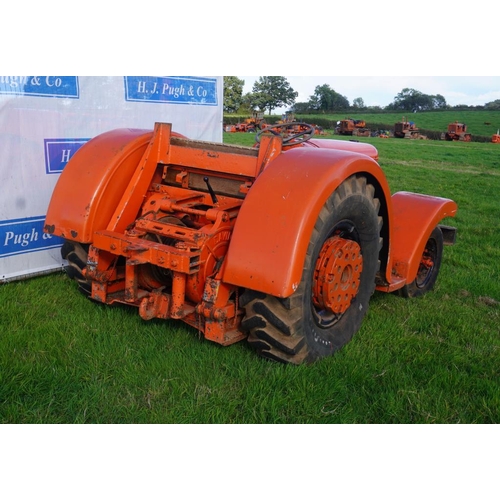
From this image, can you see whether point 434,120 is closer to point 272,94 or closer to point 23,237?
point 272,94

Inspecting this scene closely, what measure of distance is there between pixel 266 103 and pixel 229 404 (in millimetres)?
42114

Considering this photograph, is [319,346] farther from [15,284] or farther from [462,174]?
[462,174]

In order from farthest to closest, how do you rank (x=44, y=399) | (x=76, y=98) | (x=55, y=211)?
(x=76, y=98)
(x=55, y=211)
(x=44, y=399)

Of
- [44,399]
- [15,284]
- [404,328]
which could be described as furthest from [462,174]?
[44,399]

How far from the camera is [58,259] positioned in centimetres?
558

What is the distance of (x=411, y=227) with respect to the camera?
486 centimetres

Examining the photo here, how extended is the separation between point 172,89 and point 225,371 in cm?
413

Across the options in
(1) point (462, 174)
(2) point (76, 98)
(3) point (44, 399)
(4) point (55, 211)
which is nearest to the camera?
(3) point (44, 399)

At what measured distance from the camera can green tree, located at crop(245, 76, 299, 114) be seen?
3721 centimetres

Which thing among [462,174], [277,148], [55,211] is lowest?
[462,174]

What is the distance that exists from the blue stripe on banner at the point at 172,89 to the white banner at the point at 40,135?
0.02 m

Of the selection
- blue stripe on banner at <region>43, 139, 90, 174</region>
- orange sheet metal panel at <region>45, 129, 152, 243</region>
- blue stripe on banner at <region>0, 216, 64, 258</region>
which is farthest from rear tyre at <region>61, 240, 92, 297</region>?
blue stripe on banner at <region>43, 139, 90, 174</region>

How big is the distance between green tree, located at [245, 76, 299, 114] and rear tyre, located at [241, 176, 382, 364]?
29.2 m

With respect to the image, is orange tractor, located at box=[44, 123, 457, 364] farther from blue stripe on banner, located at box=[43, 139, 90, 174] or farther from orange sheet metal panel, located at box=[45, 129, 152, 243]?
blue stripe on banner, located at box=[43, 139, 90, 174]
